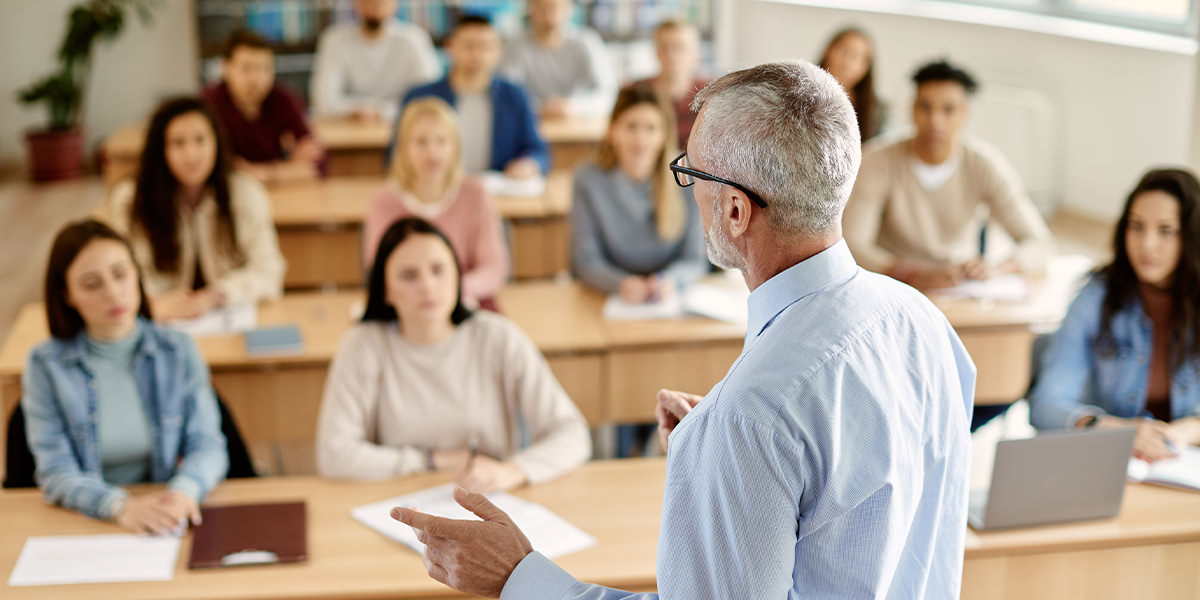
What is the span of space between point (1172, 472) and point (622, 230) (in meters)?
2.03

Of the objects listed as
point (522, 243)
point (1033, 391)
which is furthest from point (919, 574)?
point (522, 243)

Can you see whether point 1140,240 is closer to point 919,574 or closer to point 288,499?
point 919,574

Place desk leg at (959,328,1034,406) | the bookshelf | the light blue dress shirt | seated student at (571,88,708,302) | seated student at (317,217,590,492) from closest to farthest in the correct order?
the light blue dress shirt < seated student at (317,217,590,492) < desk leg at (959,328,1034,406) < seated student at (571,88,708,302) < the bookshelf

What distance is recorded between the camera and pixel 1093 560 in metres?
2.27

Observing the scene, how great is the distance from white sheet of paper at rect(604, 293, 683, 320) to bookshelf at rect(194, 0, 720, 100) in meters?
5.27

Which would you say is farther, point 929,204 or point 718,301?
point 929,204

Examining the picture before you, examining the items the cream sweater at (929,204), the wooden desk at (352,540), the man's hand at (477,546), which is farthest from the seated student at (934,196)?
the man's hand at (477,546)

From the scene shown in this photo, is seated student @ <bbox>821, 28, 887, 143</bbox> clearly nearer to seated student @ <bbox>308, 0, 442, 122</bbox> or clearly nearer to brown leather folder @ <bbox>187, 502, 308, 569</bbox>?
seated student @ <bbox>308, 0, 442, 122</bbox>

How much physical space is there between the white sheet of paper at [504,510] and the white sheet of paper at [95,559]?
1.23 ft

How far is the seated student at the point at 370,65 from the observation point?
6363mm

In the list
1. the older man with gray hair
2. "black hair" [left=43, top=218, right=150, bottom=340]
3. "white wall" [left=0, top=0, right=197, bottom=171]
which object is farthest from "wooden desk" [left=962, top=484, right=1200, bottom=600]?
"white wall" [left=0, top=0, right=197, bottom=171]

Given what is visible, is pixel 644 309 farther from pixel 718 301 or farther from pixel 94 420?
pixel 94 420

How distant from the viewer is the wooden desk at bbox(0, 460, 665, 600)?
2061 millimetres

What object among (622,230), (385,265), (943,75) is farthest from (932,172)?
(385,265)
